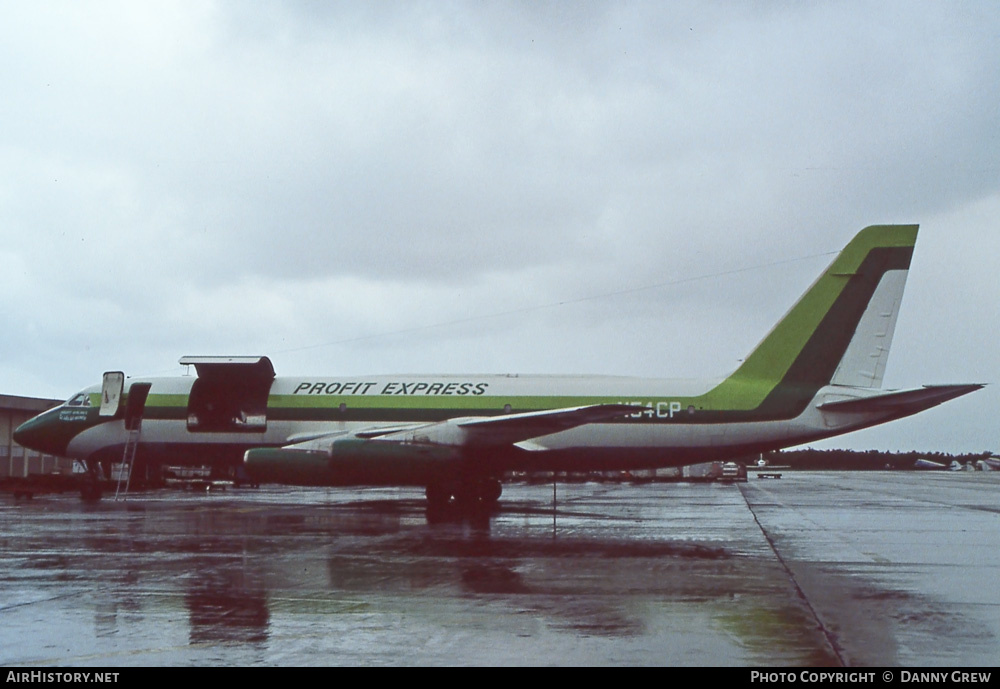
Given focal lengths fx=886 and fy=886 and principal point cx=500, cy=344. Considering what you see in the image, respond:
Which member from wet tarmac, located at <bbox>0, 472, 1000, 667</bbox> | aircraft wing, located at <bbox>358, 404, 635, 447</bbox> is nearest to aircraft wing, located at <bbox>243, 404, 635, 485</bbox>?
aircraft wing, located at <bbox>358, 404, 635, 447</bbox>

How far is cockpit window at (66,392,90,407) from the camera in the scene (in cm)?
2636

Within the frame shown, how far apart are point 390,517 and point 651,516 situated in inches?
244

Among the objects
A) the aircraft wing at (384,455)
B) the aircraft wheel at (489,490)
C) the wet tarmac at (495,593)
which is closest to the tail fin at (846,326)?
the wet tarmac at (495,593)

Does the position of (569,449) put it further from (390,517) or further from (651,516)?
(390,517)

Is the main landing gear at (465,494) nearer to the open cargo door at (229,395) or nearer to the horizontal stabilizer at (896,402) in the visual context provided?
the open cargo door at (229,395)

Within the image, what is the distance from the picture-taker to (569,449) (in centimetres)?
2373

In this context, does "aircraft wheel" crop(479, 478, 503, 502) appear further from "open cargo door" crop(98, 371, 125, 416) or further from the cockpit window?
the cockpit window

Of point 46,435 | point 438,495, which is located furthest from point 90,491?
point 438,495

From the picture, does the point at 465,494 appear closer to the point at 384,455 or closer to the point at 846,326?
the point at 384,455

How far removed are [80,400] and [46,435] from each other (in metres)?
1.50

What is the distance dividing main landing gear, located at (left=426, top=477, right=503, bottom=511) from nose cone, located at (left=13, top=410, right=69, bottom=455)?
39.5ft

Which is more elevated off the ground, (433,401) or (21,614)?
(433,401)

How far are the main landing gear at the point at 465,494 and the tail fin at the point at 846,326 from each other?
657 centimetres
